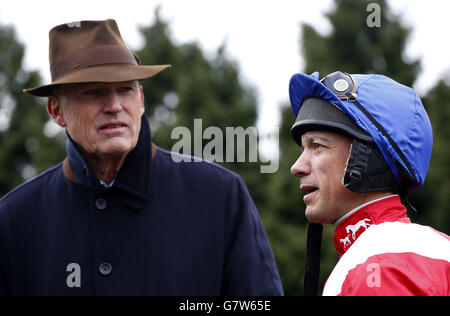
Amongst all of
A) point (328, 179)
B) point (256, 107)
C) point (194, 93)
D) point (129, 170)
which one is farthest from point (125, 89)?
point (256, 107)

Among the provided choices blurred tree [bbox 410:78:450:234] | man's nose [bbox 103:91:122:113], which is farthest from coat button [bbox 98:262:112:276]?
blurred tree [bbox 410:78:450:234]

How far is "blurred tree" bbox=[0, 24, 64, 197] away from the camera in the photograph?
20.1m

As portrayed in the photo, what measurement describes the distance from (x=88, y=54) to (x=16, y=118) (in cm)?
1812

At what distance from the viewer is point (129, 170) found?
3.81m

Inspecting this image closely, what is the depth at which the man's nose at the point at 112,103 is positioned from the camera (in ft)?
12.3

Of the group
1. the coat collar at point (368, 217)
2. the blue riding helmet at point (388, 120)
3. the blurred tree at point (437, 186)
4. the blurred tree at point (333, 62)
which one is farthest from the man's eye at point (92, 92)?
the blurred tree at point (437, 186)

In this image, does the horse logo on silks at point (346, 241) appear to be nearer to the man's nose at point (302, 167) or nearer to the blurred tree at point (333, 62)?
the man's nose at point (302, 167)

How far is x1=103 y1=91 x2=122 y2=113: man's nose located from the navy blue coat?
26 centimetres

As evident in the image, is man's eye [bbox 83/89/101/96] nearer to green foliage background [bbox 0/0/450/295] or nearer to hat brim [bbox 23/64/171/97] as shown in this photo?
hat brim [bbox 23/64/171/97]

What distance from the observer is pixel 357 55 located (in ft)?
51.7

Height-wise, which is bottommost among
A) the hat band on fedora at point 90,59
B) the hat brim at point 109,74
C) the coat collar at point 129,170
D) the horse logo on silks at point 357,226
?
the horse logo on silks at point 357,226

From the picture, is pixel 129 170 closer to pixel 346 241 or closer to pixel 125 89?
pixel 125 89

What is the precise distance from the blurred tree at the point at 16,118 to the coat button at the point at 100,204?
1571 centimetres

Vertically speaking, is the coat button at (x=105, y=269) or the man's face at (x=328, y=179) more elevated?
the man's face at (x=328, y=179)
